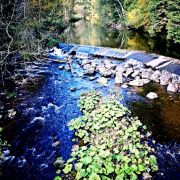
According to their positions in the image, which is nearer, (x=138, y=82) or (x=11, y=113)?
(x=11, y=113)

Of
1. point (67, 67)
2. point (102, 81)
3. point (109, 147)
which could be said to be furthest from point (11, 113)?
point (67, 67)

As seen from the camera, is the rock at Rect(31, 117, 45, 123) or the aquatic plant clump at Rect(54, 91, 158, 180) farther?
the rock at Rect(31, 117, 45, 123)

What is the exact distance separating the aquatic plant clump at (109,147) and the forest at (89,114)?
3cm

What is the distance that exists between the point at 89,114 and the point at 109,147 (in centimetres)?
255

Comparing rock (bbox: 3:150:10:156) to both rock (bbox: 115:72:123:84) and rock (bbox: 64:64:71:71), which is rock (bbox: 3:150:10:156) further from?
rock (bbox: 64:64:71:71)

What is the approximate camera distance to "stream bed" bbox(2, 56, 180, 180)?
7.80m

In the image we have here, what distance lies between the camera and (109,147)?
318 inches

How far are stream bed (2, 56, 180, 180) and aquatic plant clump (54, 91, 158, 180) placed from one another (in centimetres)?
47

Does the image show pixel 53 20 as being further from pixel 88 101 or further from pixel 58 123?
pixel 58 123

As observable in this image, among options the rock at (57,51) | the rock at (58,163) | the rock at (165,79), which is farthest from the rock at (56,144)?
the rock at (57,51)

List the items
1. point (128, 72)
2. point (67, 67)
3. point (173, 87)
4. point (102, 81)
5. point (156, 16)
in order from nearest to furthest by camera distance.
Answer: point (173, 87) → point (102, 81) → point (128, 72) → point (67, 67) → point (156, 16)

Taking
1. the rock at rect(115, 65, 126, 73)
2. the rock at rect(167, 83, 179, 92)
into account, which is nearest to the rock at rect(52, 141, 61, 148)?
the rock at rect(167, 83, 179, 92)

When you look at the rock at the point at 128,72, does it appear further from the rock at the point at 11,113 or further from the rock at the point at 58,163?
the rock at the point at 58,163

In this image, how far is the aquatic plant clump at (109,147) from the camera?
7.04 meters
